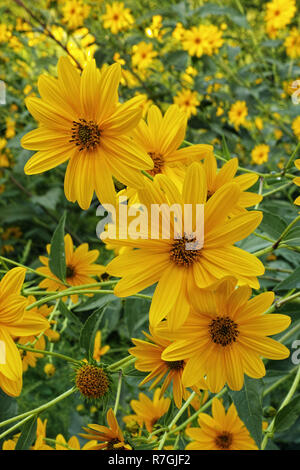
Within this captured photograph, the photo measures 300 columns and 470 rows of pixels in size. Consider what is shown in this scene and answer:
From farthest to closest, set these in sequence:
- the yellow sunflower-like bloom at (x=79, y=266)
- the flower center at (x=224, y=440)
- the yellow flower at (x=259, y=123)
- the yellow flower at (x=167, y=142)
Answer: the yellow flower at (x=259, y=123) < the yellow sunflower-like bloom at (x=79, y=266) < the flower center at (x=224, y=440) < the yellow flower at (x=167, y=142)

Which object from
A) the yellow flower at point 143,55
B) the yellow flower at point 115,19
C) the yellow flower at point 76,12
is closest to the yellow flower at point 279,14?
the yellow flower at point 143,55

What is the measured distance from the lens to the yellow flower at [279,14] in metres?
2.05

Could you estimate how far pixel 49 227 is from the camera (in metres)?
1.94

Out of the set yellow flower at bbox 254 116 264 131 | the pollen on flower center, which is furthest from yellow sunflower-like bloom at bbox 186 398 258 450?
yellow flower at bbox 254 116 264 131

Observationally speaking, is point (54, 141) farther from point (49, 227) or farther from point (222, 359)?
point (49, 227)

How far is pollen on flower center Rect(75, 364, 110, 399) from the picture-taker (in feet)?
2.00

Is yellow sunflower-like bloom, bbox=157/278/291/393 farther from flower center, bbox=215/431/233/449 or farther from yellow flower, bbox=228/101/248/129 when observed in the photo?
yellow flower, bbox=228/101/248/129

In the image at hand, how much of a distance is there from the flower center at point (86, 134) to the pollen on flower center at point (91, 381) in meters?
0.33

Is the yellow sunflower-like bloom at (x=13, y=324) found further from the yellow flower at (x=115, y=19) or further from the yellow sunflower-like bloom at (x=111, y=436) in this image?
the yellow flower at (x=115, y=19)

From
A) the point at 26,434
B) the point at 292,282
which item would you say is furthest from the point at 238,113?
the point at 26,434

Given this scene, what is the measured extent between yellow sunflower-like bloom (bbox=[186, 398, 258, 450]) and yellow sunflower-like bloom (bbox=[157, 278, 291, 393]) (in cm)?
28

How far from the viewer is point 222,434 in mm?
766
